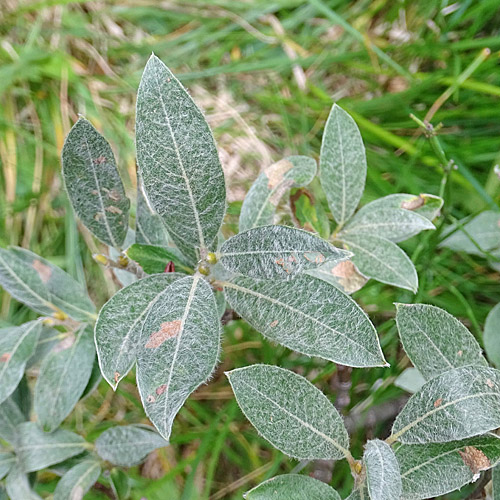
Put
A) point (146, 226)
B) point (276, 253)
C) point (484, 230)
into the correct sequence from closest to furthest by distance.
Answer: point (276, 253) < point (146, 226) < point (484, 230)

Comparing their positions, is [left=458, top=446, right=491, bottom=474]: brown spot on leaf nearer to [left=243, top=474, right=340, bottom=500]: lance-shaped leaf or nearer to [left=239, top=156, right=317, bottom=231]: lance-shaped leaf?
[left=243, top=474, right=340, bottom=500]: lance-shaped leaf

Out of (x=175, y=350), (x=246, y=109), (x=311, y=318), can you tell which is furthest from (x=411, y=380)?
(x=246, y=109)

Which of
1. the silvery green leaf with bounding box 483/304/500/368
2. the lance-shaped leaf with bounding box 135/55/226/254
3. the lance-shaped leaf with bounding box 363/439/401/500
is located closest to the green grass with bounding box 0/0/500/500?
the silvery green leaf with bounding box 483/304/500/368

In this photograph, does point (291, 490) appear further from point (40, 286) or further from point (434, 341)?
point (40, 286)

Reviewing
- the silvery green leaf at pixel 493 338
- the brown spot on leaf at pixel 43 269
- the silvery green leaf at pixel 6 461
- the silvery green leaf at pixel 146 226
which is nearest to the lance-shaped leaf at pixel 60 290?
the brown spot on leaf at pixel 43 269

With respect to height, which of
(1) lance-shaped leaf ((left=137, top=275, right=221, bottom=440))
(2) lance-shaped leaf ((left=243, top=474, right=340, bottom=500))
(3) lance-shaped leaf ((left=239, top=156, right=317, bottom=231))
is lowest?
(2) lance-shaped leaf ((left=243, top=474, right=340, bottom=500))

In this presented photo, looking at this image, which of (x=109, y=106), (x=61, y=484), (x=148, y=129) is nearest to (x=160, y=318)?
(x=148, y=129)
